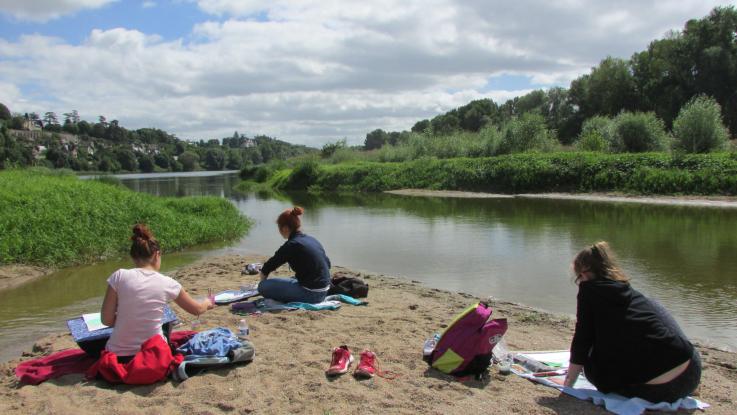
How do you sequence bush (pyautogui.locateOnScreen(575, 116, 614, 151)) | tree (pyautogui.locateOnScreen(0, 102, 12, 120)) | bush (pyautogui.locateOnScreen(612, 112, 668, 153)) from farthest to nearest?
1. tree (pyautogui.locateOnScreen(0, 102, 12, 120))
2. bush (pyautogui.locateOnScreen(575, 116, 614, 151))
3. bush (pyautogui.locateOnScreen(612, 112, 668, 153))

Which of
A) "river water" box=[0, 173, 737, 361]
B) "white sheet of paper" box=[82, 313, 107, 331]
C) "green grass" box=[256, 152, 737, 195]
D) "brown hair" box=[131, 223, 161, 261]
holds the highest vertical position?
"green grass" box=[256, 152, 737, 195]

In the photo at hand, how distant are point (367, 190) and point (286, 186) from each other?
11.6m

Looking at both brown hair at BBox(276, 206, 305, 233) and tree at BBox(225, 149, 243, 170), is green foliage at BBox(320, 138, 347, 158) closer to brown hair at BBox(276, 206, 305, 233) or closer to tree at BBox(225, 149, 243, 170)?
brown hair at BBox(276, 206, 305, 233)

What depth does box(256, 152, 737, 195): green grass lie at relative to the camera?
30000 mm

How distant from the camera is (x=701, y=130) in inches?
1326

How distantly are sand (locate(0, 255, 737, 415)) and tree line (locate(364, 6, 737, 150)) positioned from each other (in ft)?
143

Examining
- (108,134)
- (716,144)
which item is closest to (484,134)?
(716,144)

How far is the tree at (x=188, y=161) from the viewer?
153625 mm

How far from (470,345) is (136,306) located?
315cm

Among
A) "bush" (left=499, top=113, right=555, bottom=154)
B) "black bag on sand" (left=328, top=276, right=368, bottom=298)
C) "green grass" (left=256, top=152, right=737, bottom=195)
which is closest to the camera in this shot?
"black bag on sand" (left=328, top=276, right=368, bottom=298)

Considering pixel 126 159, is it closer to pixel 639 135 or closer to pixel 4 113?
pixel 4 113

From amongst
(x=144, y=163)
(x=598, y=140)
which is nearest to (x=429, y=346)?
(x=598, y=140)

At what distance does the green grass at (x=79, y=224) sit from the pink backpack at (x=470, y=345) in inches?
423

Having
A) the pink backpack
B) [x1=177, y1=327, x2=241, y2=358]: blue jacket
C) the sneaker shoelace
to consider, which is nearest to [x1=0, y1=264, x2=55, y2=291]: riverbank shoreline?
[x1=177, y1=327, x2=241, y2=358]: blue jacket
